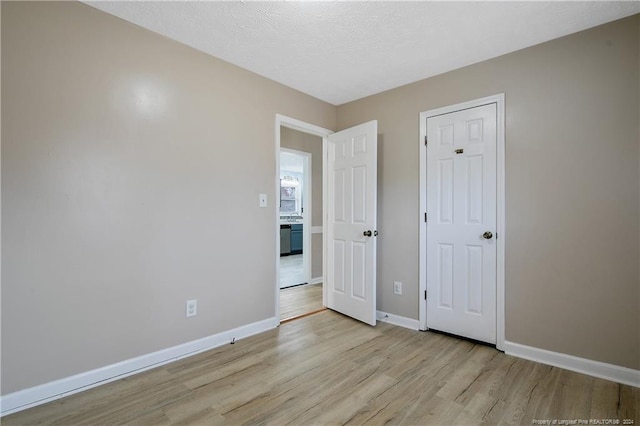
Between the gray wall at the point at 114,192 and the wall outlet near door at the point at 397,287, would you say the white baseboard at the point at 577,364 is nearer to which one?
the wall outlet near door at the point at 397,287

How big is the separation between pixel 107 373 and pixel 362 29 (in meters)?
2.93

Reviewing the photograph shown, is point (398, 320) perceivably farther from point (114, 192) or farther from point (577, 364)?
point (114, 192)

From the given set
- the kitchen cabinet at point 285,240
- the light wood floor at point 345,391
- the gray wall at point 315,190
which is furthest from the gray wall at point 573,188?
the kitchen cabinet at point 285,240

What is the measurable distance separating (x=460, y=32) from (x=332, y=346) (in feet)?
8.65

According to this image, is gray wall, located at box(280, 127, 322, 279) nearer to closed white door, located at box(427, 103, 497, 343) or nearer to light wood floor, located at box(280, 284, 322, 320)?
light wood floor, located at box(280, 284, 322, 320)

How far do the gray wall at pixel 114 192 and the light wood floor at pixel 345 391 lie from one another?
0.31m

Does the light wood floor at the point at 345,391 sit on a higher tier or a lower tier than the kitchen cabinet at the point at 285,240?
lower

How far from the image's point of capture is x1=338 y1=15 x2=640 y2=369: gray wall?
2.02m

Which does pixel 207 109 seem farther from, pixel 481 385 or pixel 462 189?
pixel 481 385

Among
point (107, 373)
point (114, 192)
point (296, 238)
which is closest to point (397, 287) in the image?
point (107, 373)

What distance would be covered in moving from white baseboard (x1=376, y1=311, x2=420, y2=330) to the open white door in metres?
0.24

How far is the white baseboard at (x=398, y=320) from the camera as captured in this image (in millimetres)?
3017

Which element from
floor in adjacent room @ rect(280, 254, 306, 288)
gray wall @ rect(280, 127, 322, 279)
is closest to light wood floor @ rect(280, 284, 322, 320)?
floor in adjacent room @ rect(280, 254, 306, 288)

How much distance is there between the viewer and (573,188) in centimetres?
220
